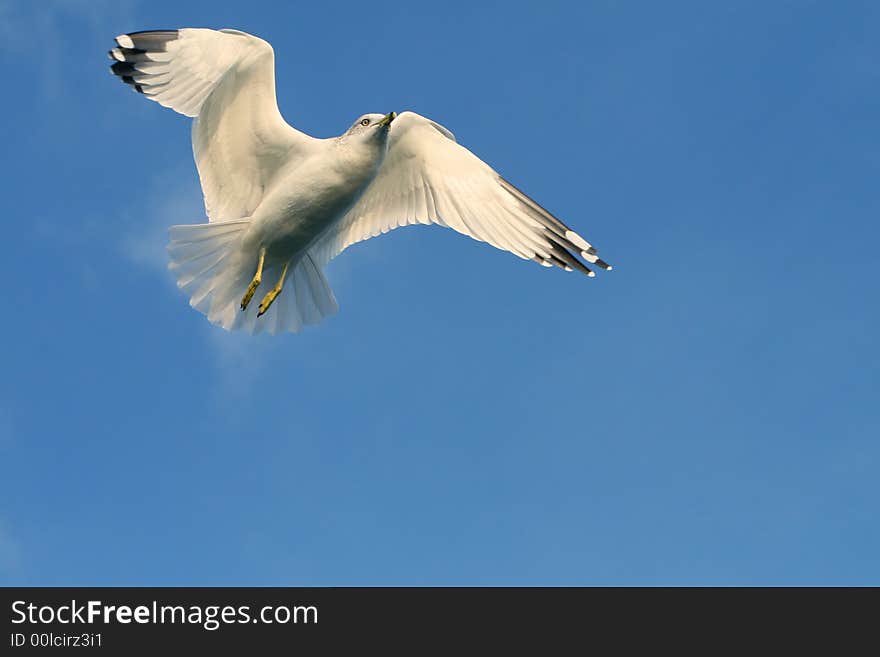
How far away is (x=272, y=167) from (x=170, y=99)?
39.0 inches

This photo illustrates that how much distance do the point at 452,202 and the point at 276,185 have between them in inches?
58.5

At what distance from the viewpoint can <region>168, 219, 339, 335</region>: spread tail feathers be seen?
10016mm

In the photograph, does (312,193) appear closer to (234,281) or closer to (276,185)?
(276,185)

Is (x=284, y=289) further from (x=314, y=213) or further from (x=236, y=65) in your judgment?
(x=236, y=65)

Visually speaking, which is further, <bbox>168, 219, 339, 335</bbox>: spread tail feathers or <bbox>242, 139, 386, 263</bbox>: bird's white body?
<bbox>168, 219, 339, 335</bbox>: spread tail feathers

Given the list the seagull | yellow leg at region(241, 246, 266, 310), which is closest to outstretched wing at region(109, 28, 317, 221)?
the seagull

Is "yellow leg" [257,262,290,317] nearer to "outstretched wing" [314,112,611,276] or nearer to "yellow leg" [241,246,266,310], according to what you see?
"yellow leg" [241,246,266,310]

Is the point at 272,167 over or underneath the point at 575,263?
over

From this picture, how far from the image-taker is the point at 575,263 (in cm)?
986

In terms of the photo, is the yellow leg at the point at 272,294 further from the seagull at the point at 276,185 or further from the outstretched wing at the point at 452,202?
the outstretched wing at the point at 452,202

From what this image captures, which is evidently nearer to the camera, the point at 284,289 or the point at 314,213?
the point at 314,213

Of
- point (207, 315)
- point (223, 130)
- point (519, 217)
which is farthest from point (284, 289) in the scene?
point (519, 217)

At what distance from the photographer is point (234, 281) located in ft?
33.7

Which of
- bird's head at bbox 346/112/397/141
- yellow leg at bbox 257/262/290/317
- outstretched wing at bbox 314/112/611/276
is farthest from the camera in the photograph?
yellow leg at bbox 257/262/290/317
